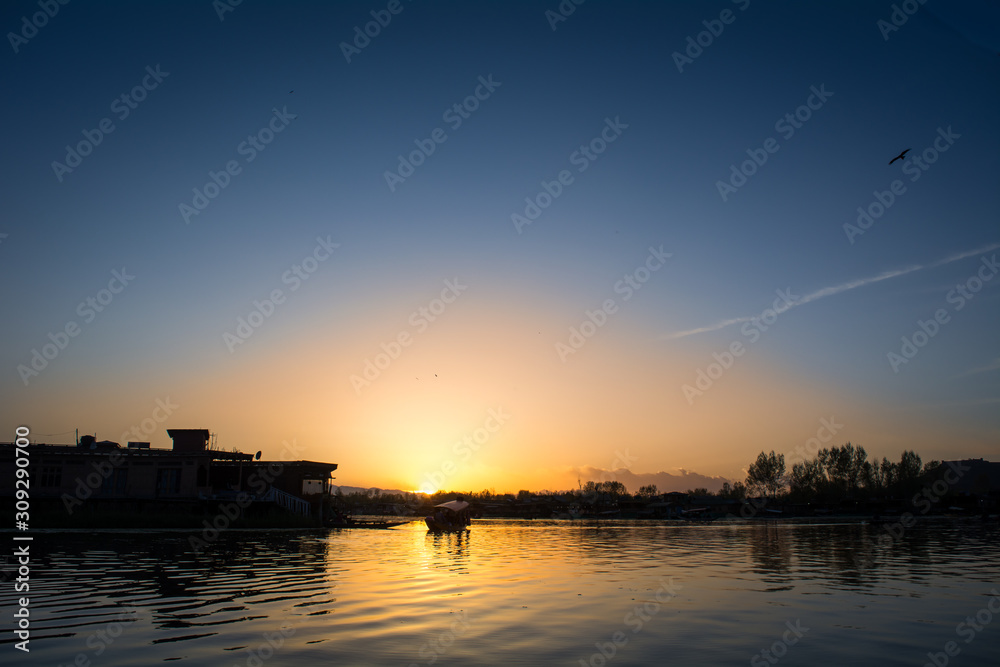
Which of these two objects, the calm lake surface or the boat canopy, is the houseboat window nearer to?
the boat canopy

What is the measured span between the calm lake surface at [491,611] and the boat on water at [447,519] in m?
43.2

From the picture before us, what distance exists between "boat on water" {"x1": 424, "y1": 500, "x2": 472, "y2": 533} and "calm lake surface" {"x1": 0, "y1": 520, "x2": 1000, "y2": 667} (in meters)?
43.2

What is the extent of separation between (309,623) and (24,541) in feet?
110

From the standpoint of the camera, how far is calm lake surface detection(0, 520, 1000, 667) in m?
12.4

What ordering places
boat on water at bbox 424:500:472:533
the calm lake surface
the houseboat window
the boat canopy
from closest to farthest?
1. the calm lake surface
2. the houseboat window
3. boat on water at bbox 424:500:472:533
4. the boat canopy

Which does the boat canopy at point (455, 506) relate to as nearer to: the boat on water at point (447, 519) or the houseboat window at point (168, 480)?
the boat on water at point (447, 519)

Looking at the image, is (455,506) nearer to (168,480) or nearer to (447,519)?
(447,519)

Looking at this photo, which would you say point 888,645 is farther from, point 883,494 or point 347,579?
point 883,494

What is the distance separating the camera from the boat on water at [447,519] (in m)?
74.8

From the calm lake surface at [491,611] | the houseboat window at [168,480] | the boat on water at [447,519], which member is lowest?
the boat on water at [447,519]

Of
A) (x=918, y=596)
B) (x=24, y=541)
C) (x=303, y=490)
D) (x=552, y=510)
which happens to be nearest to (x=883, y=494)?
(x=552, y=510)

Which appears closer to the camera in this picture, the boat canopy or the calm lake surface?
the calm lake surface

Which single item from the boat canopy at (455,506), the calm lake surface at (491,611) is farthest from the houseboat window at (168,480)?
the calm lake surface at (491,611)

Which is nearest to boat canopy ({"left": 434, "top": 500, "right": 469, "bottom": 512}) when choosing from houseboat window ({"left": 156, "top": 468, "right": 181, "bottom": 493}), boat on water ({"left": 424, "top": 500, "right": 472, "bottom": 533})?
boat on water ({"left": 424, "top": 500, "right": 472, "bottom": 533})
